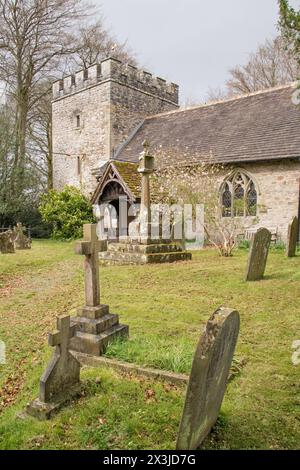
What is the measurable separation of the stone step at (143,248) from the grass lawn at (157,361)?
6.93 ft

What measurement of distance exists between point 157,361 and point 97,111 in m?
20.1

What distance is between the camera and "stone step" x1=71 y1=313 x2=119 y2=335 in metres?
4.37

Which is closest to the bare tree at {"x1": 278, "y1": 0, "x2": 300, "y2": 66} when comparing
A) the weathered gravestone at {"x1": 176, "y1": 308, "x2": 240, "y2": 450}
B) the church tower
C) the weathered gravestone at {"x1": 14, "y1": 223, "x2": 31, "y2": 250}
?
the weathered gravestone at {"x1": 176, "y1": 308, "x2": 240, "y2": 450}

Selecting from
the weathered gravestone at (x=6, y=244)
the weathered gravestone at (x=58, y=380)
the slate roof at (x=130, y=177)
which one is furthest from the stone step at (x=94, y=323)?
the slate roof at (x=130, y=177)

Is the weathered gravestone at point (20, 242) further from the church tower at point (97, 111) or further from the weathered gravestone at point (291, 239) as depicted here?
the weathered gravestone at point (291, 239)

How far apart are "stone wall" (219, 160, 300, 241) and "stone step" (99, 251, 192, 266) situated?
4878mm

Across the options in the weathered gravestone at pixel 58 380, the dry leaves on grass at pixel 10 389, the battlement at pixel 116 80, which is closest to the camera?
the weathered gravestone at pixel 58 380

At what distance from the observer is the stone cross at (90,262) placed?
4.59 metres

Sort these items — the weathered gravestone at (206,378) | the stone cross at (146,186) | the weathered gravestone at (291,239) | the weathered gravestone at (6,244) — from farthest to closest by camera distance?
the weathered gravestone at (6,244), the stone cross at (146,186), the weathered gravestone at (291,239), the weathered gravestone at (206,378)

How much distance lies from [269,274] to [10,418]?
664 cm

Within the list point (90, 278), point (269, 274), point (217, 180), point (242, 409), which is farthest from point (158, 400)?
point (217, 180)

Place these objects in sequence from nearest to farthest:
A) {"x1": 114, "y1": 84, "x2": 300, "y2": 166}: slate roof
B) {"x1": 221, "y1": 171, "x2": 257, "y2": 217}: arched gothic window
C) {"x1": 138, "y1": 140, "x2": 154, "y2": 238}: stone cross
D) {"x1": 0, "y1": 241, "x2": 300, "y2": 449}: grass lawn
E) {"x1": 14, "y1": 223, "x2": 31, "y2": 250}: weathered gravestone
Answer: {"x1": 0, "y1": 241, "x2": 300, "y2": 449}: grass lawn, {"x1": 138, "y1": 140, "x2": 154, "y2": 238}: stone cross, {"x1": 14, "y1": 223, "x2": 31, "y2": 250}: weathered gravestone, {"x1": 114, "y1": 84, "x2": 300, "y2": 166}: slate roof, {"x1": 221, "y1": 171, "x2": 257, "y2": 217}: arched gothic window

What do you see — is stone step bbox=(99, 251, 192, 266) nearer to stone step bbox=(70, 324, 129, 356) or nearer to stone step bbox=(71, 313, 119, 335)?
stone step bbox=(71, 313, 119, 335)

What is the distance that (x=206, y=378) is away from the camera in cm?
249
